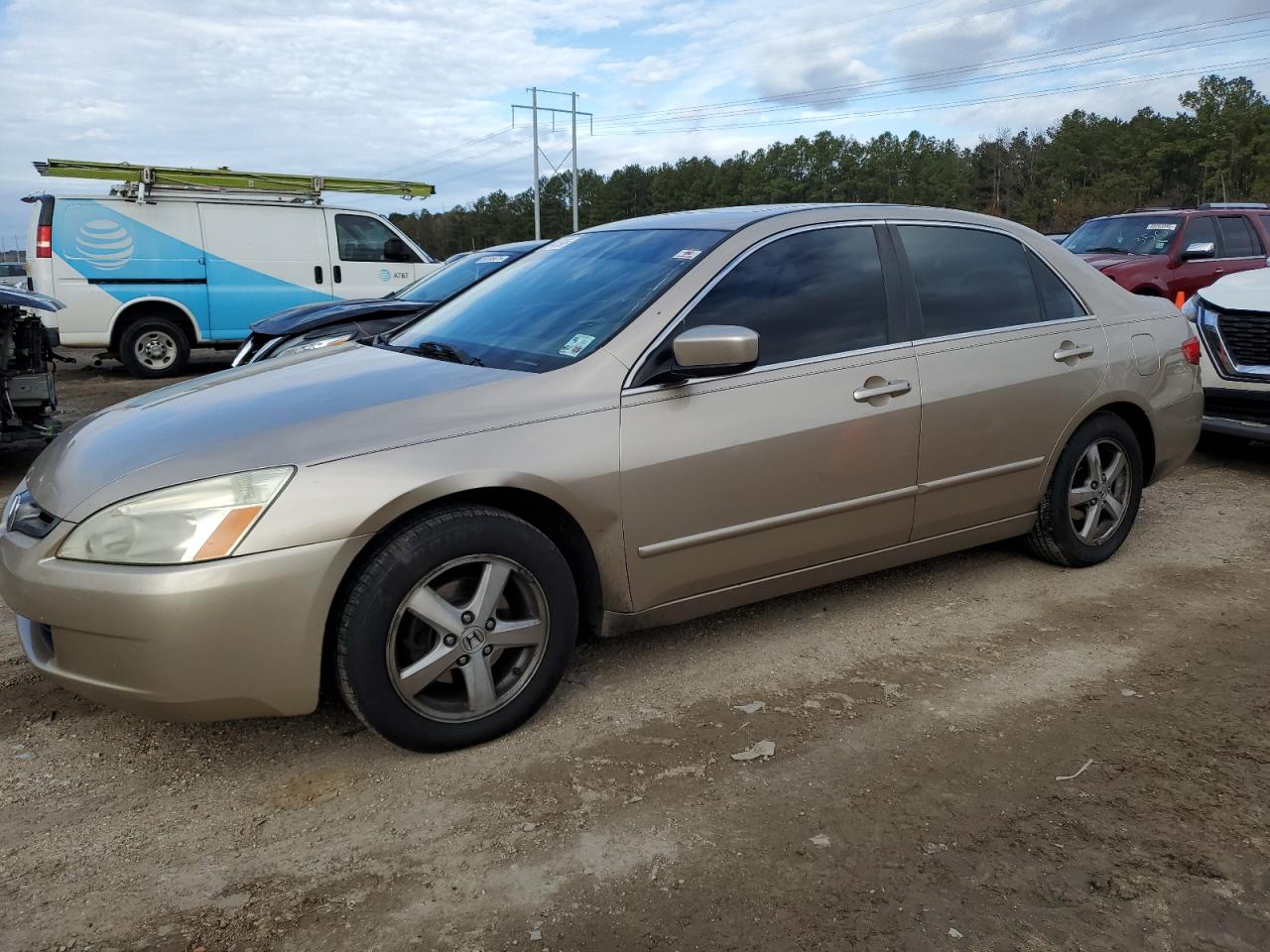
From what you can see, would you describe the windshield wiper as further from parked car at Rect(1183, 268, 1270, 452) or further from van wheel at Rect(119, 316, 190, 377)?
van wheel at Rect(119, 316, 190, 377)

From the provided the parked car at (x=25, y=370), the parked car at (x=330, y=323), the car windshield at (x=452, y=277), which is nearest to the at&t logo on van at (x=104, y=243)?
the parked car at (x=25, y=370)

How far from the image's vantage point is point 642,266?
3.57 m

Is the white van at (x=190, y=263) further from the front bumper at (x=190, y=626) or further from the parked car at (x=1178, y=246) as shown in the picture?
the front bumper at (x=190, y=626)

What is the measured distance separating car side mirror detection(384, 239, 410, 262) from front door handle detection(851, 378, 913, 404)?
10794 millimetres

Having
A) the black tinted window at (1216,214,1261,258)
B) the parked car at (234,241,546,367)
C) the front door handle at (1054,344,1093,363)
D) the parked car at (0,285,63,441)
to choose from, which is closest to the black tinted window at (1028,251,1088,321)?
the front door handle at (1054,344,1093,363)

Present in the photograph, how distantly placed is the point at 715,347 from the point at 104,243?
11.1 m

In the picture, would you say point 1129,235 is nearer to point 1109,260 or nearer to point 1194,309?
point 1109,260

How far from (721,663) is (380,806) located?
4.46 ft

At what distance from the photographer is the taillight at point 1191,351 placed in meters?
4.68

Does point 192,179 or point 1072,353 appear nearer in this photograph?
point 1072,353

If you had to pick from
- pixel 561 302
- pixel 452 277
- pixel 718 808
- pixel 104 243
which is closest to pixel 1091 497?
pixel 561 302

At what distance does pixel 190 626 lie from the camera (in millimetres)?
2514

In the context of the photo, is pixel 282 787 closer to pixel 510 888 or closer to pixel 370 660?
pixel 370 660

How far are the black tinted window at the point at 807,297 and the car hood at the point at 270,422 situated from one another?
0.80m
